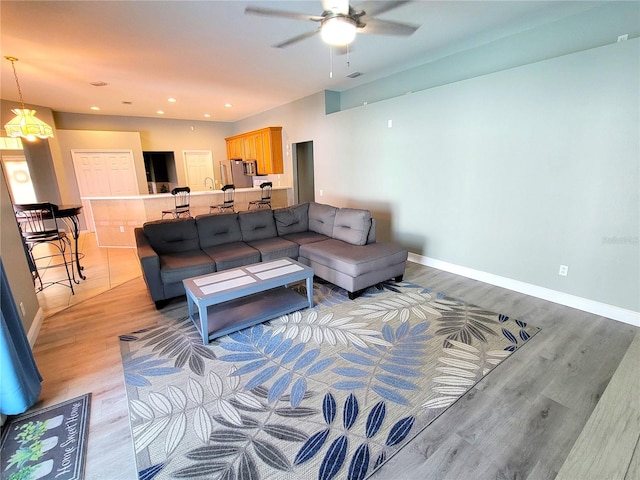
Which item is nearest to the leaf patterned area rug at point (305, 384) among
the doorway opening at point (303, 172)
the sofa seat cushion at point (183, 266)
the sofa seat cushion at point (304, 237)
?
the sofa seat cushion at point (183, 266)

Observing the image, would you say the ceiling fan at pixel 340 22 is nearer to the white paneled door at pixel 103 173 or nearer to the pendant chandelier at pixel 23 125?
the pendant chandelier at pixel 23 125

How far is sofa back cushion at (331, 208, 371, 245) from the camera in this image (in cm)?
383

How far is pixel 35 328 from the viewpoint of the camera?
278 centimetres

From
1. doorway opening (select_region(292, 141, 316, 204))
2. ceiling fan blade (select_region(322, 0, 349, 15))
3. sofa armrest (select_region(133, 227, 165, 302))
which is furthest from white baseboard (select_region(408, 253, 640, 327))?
doorway opening (select_region(292, 141, 316, 204))

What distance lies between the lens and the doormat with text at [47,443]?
1.51 m

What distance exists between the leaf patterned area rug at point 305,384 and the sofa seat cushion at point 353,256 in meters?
0.45

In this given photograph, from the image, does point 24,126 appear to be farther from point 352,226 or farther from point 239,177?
point 239,177

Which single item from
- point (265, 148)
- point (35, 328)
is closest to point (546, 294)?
point (35, 328)

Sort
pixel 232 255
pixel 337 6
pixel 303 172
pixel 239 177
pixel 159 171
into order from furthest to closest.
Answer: pixel 159 171 < pixel 239 177 < pixel 303 172 < pixel 232 255 < pixel 337 6

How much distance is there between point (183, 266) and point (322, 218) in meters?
2.11

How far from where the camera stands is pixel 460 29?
329 cm

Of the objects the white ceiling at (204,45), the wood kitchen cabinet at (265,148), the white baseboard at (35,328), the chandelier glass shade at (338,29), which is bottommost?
the white baseboard at (35,328)

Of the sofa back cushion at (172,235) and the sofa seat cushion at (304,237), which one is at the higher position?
the sofa back cushion at (172,235)

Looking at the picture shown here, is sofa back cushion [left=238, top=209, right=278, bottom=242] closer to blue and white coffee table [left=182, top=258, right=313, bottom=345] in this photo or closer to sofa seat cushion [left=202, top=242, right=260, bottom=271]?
sofa seat cushion [left=202, top=242, right=260, bottom=271]
